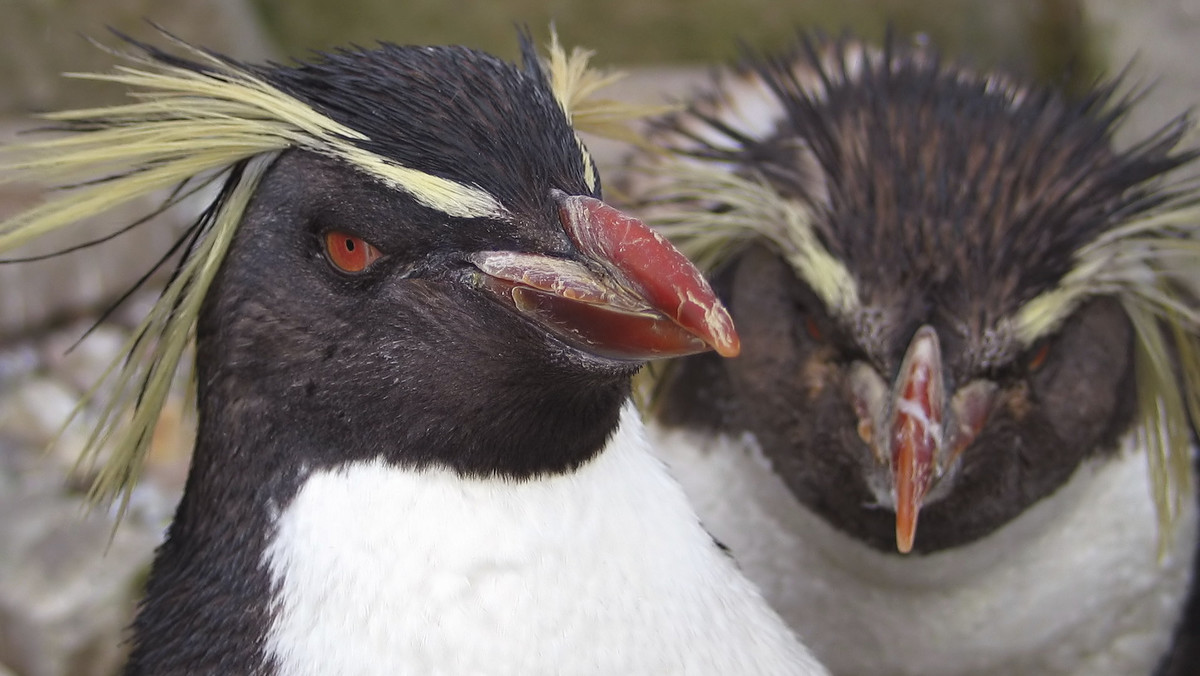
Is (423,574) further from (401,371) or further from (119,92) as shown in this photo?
(119,92)

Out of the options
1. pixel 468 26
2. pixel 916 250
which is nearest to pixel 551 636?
pixel 916 250

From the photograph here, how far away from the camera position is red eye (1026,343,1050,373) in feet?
6.31

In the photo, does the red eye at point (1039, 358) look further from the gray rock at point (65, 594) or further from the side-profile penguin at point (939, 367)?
the gray rock at point (65, 594)

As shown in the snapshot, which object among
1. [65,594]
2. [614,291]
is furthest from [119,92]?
[614,291]

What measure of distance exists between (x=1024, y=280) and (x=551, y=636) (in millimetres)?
985

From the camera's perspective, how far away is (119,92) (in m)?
5.32

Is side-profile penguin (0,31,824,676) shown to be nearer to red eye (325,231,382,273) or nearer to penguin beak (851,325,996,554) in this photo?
red eye (325,231,382,273)

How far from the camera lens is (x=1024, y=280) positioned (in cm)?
187

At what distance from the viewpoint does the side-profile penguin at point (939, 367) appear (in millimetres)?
1857

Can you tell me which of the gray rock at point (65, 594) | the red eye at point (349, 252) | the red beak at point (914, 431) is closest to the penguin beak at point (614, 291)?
the red eye at point (349, 252)

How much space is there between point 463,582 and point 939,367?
2.65 ft

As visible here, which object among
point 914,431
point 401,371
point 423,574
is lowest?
point 423,574

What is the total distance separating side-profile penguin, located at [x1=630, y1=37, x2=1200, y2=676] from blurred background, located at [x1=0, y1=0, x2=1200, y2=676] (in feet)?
1.12

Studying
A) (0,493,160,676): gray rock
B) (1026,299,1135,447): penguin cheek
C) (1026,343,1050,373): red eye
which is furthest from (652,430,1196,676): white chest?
(0,493,160,676): gray rock
